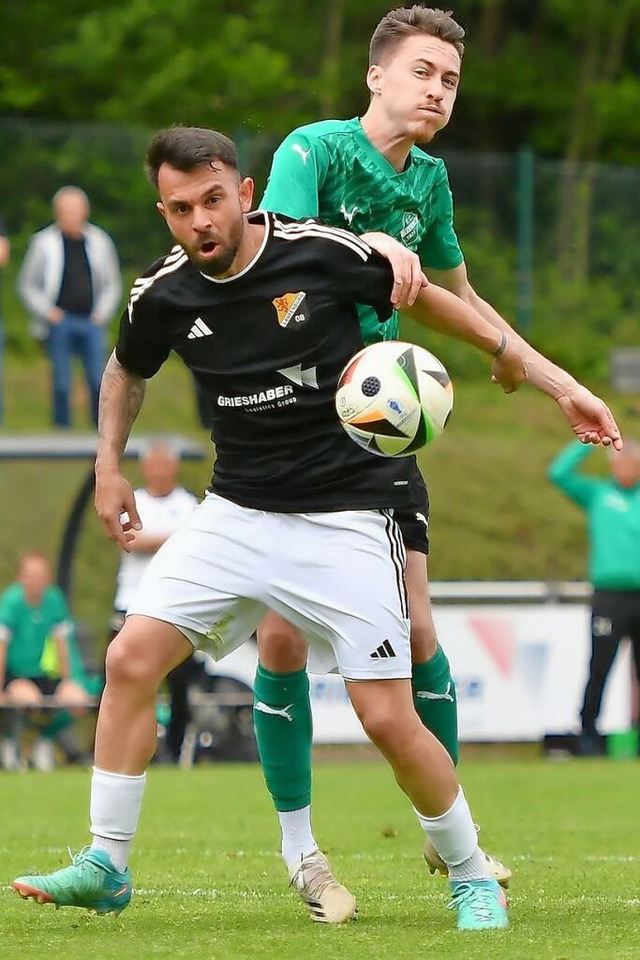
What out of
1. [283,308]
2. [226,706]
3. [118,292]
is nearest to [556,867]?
[283,308]

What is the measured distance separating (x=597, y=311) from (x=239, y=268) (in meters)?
18.0

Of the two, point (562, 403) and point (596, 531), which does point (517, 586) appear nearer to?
point (596, 531)

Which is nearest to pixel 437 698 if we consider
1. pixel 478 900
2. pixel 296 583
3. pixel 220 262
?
pixel 478 900

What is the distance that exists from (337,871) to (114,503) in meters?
2.04

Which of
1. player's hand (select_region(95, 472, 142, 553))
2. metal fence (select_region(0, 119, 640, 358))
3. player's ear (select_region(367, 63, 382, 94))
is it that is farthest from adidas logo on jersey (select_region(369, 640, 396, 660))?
metal fence (select_region(0, 119, 640, 358))

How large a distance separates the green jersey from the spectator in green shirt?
319 inches

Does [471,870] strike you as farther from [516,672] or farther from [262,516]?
[516,672]

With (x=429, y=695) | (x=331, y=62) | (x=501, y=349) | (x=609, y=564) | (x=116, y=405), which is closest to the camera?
(x=116, y=405)

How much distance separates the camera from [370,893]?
5930 mm

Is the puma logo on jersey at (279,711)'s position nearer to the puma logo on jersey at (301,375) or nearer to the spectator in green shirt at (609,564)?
the puma logo on jersey at (301,375)

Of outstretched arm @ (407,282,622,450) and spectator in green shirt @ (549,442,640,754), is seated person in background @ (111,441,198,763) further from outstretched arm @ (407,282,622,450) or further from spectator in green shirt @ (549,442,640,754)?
outstretched arm @ (407,282,622,450)

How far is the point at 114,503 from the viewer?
5.14m

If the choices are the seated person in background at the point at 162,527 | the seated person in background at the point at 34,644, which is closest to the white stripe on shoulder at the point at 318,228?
the seated person in background at the point at 162,527

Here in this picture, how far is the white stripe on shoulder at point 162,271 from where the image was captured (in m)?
5.04
